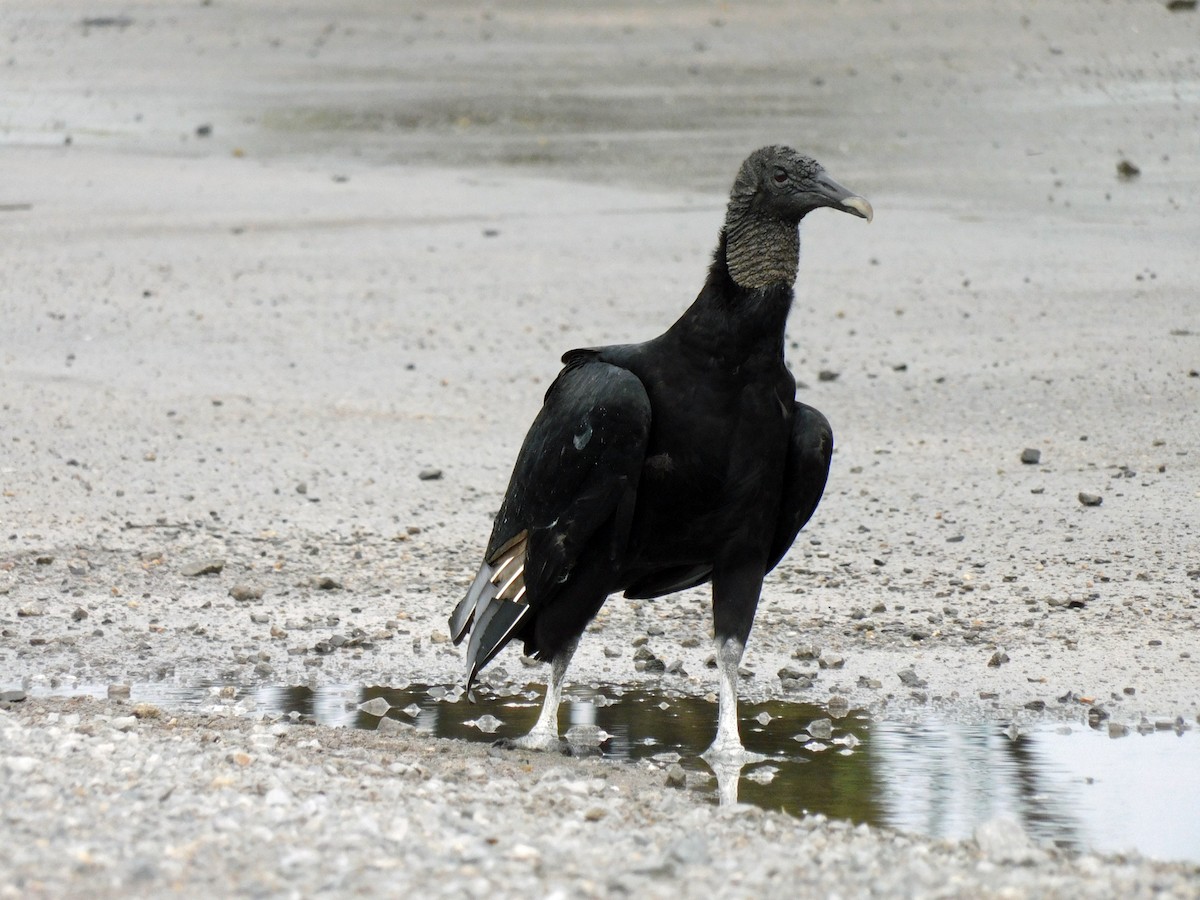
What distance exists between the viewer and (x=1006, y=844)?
3848mm

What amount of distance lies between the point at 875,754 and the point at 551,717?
2.70ft

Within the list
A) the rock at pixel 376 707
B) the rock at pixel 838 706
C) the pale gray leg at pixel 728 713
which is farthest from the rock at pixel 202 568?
the rock at pixel 838 706

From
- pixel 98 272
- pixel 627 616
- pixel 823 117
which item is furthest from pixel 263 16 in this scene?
pixel 627 616

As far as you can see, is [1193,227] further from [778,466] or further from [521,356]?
[778,466]

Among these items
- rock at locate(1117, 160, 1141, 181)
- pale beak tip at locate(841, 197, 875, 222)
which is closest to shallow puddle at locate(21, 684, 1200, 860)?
pale beak tip at locate(841, 197, 875, 222)

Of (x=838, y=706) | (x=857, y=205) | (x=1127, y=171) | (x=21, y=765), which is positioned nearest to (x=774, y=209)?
(x=857, y=205)

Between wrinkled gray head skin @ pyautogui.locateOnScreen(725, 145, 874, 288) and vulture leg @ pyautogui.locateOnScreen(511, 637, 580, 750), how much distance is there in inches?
41.5

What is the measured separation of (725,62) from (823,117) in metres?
3.04

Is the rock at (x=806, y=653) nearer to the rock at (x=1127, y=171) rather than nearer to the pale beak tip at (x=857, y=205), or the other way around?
the pale beak tip at (x=857, y=205)

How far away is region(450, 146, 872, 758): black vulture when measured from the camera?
4699 mm

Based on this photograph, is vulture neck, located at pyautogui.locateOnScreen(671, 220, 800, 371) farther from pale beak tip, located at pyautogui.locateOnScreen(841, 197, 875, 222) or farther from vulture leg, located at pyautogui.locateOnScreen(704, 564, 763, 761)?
vulture leg, located at pyautogui.locateOnScreen(704, 564, 763, 761)

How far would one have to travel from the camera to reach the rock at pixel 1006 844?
12.5ft

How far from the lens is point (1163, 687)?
17.3 feet

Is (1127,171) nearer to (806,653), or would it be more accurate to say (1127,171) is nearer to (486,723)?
(806,653)
